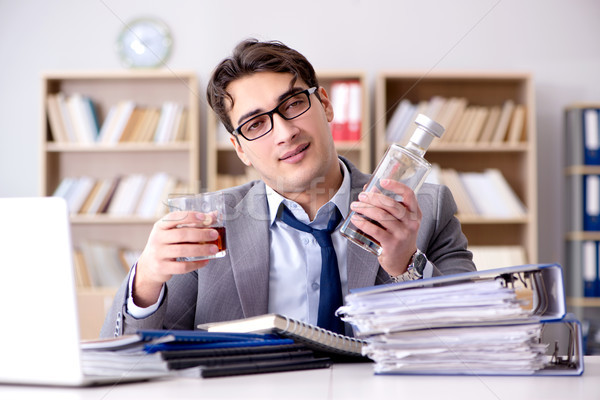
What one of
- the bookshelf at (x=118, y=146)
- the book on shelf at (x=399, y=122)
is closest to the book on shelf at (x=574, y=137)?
the book on shelf at (x=399, y=122)

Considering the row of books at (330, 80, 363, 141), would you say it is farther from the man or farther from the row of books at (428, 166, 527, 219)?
the man

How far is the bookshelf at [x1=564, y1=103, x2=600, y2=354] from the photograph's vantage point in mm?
3547

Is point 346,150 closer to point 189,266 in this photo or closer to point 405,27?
point 405,27

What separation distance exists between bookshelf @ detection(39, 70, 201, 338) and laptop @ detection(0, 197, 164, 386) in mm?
2807

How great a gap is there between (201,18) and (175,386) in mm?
3491

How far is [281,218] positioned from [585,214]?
2.59 metres

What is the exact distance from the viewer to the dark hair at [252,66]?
1638 millimetres

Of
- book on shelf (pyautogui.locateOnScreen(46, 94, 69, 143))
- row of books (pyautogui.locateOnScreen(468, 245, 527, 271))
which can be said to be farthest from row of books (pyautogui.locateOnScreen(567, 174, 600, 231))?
book on shelf (pyautogui.locateOnScreen(46, 94, 69, 143))

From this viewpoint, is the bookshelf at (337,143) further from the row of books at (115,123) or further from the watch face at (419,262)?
the watch face at (419,262)

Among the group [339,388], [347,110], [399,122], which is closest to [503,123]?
[399,122]

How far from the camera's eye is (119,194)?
3.61m

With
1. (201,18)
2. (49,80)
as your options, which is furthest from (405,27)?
(49,80)

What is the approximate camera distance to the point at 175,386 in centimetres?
73

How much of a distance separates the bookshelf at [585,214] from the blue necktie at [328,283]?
252 centimetres
